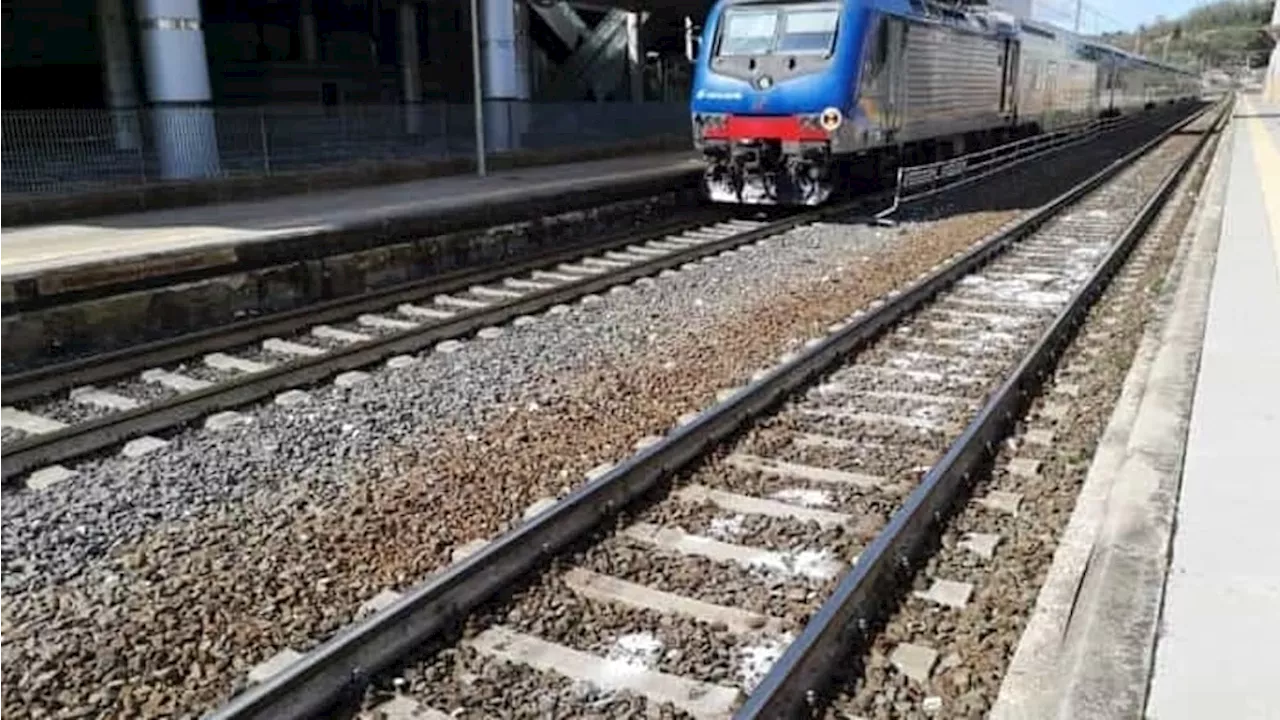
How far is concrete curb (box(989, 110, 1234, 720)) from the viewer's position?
3.05 meters

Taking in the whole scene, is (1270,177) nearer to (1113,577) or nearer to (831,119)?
(831,119)

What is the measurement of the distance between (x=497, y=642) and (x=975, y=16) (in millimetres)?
17476

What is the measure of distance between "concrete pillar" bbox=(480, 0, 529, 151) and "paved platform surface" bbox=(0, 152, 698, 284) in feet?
9.52

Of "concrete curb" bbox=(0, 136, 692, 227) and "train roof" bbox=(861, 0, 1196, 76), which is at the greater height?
"train roof" bbox=(861, 0, 1196, 76)

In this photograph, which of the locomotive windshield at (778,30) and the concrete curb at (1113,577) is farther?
the locomotive windshield at (778,30)

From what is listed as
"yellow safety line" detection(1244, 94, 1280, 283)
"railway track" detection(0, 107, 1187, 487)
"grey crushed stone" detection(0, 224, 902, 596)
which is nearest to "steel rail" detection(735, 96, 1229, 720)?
"grey crushed stone" detection(0, 224, 902, 596)

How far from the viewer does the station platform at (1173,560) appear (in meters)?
3.03

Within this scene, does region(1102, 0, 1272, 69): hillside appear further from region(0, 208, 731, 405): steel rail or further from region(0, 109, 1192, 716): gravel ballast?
region(0, 109, 1192, 716): gravel ballast

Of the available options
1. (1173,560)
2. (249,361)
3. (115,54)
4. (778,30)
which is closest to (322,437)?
(249,361)

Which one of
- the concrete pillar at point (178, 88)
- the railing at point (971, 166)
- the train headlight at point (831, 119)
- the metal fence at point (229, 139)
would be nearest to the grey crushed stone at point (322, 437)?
the train headlight at point (831, 119)

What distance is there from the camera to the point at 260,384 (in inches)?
263

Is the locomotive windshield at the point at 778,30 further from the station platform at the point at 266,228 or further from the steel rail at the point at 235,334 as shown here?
the steel rail at the point at 235,334

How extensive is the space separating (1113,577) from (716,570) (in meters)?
1.42

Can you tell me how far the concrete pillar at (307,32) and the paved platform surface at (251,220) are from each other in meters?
11.6
